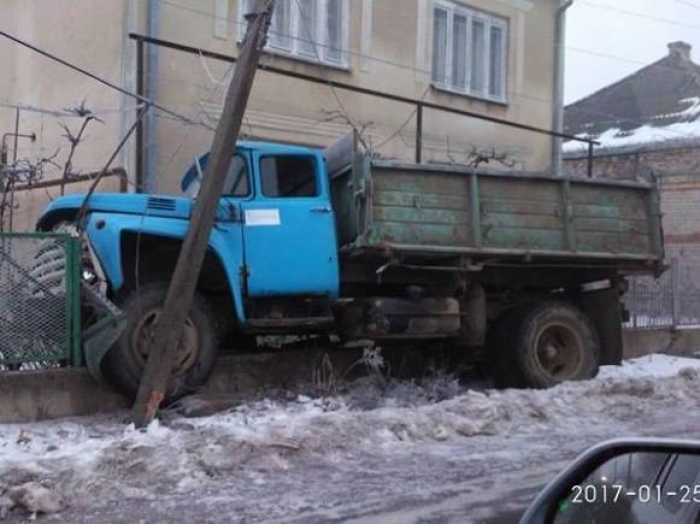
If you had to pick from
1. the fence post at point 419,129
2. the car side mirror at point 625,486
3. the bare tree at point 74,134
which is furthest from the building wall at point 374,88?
the car side mirror at point 625,486

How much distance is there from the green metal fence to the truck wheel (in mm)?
546

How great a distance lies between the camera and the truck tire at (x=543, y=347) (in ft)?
36.1

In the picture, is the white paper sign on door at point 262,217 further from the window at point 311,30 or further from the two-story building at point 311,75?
the window at point 311,30

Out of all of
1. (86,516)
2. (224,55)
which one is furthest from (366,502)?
(224,55)

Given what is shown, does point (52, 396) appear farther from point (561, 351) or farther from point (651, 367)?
point (651, 367)

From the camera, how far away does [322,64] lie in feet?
46.0

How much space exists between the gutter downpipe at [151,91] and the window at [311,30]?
150 cm

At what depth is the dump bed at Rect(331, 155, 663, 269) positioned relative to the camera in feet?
32.3

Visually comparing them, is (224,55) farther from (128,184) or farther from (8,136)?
(8,136)

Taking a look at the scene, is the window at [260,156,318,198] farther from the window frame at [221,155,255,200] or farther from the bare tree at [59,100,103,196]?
the bare tree at [59,100,103,196]

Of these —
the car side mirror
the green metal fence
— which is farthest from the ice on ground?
the car side mirror

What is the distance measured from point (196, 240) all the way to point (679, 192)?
68.0ft

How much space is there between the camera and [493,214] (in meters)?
10.6

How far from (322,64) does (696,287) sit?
8.35 metres
